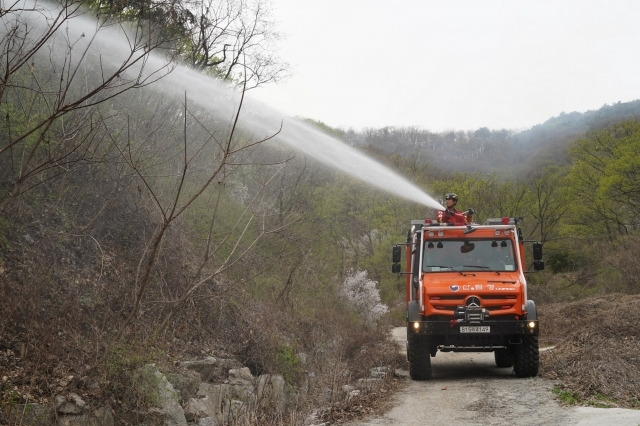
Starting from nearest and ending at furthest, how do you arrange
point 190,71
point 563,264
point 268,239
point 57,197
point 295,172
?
1. point 57,197
2. point 190,71
3. point 268,239
4. point 295,172
5. point 563,264

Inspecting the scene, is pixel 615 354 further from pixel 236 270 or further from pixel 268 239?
pixel 268 239

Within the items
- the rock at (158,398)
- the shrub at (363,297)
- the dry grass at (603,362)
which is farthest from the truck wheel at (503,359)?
the shrub at (363,297)

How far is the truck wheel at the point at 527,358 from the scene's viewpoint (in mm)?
12102

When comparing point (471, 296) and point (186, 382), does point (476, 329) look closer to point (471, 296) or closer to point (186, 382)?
point (471, 296)

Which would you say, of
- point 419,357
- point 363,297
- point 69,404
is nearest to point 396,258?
point 419,357

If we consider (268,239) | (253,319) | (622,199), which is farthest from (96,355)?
(622,199)

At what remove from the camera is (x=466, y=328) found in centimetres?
1212

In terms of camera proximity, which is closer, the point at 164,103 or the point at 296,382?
the point at 296,382

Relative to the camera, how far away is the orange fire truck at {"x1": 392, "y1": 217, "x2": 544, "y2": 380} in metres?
12.1

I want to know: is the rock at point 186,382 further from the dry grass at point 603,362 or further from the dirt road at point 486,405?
the dry grass at point 603,362

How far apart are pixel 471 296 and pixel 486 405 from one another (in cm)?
269

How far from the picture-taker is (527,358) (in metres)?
12.2

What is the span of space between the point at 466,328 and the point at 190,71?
1219 centimetres

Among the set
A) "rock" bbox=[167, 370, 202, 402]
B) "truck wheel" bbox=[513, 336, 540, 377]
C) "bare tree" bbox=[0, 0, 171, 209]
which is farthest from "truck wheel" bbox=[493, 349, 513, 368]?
"bare tree" bbox=[0, 0, 171, 209]
